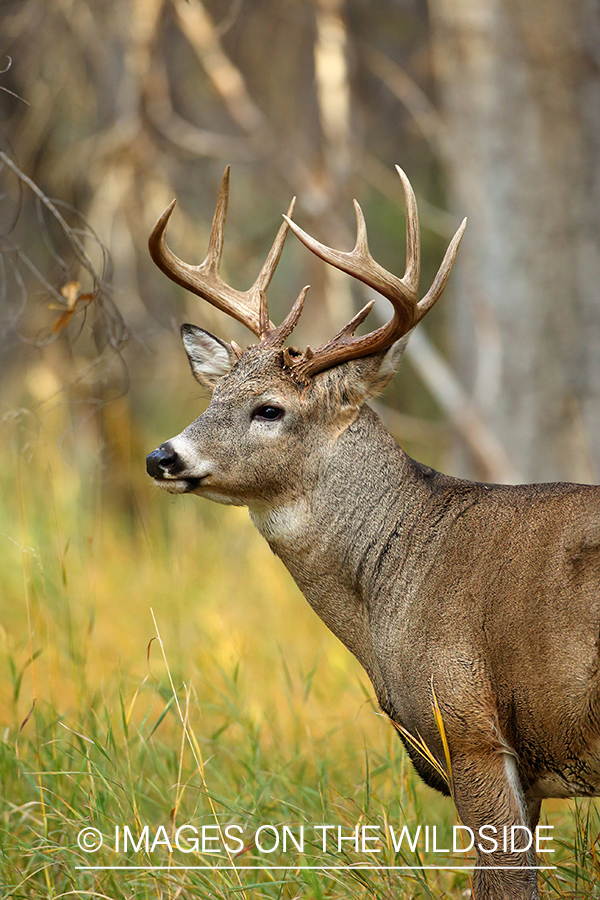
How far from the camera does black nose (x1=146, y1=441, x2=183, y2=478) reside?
3.47 meters

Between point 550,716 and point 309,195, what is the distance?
5.39 metres

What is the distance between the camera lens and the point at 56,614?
5.65 m

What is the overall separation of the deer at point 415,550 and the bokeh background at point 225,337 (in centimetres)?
49

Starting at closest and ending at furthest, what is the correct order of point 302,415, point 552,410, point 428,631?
1. point 428,631
2. point 302,415
3. point 552,410

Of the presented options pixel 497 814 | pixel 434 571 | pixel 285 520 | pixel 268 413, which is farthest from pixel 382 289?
pixel 497 814

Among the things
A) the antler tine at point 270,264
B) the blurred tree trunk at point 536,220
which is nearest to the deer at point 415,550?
the antler tine at point 270,264

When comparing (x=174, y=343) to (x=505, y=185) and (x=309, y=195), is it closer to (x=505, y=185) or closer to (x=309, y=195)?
(x=309, y=195)

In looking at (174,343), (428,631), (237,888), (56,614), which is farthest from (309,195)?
(237,888)

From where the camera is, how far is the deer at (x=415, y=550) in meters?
3.04

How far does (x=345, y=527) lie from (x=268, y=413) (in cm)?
50

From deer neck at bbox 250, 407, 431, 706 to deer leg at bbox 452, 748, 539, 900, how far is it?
573 mm

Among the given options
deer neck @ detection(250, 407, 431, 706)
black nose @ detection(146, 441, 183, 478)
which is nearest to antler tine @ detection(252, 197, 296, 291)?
deer neck @ detection(250, 407, 431, 706)

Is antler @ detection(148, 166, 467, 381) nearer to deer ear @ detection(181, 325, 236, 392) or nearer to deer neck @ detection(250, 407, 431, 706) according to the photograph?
deer ear @ detection(181, 325, 236, 392)

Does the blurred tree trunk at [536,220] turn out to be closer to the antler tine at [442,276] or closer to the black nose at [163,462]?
the antler tine at [442,276]
